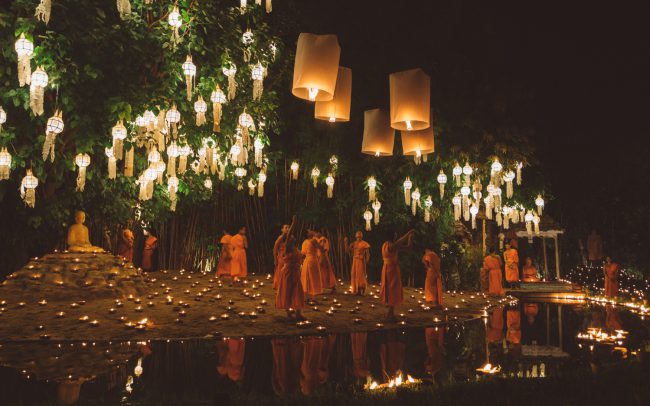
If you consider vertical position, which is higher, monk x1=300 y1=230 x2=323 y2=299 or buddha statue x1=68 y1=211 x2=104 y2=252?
buddha statue x1=68 y1=211 x2=104 y2=252

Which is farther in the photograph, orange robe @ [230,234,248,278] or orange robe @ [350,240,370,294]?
orange robe @ [230,234,248,278]

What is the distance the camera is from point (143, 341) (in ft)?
19.8

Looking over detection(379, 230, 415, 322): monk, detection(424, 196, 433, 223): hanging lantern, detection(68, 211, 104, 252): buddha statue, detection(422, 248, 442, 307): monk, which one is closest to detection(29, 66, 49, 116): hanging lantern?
detection(68, 211, 104, 252): buddha statue

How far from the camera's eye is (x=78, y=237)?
8.94 metres

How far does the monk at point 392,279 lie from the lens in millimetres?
7832

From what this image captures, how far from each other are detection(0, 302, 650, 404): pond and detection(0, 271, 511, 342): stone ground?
1.41ft

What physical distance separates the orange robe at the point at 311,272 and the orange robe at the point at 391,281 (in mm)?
2231

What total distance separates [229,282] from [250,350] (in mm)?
6552

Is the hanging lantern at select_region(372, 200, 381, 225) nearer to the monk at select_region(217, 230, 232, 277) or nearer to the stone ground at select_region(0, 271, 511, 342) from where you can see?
the stone ground at select_region(0, 271, 511, 342)

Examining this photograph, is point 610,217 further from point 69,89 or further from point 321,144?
point 69,89

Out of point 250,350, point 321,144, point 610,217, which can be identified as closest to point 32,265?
point 250,350

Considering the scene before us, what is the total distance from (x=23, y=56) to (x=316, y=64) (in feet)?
11.1

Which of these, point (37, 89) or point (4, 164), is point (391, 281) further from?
point (4, 164)

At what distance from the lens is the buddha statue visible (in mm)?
8828
